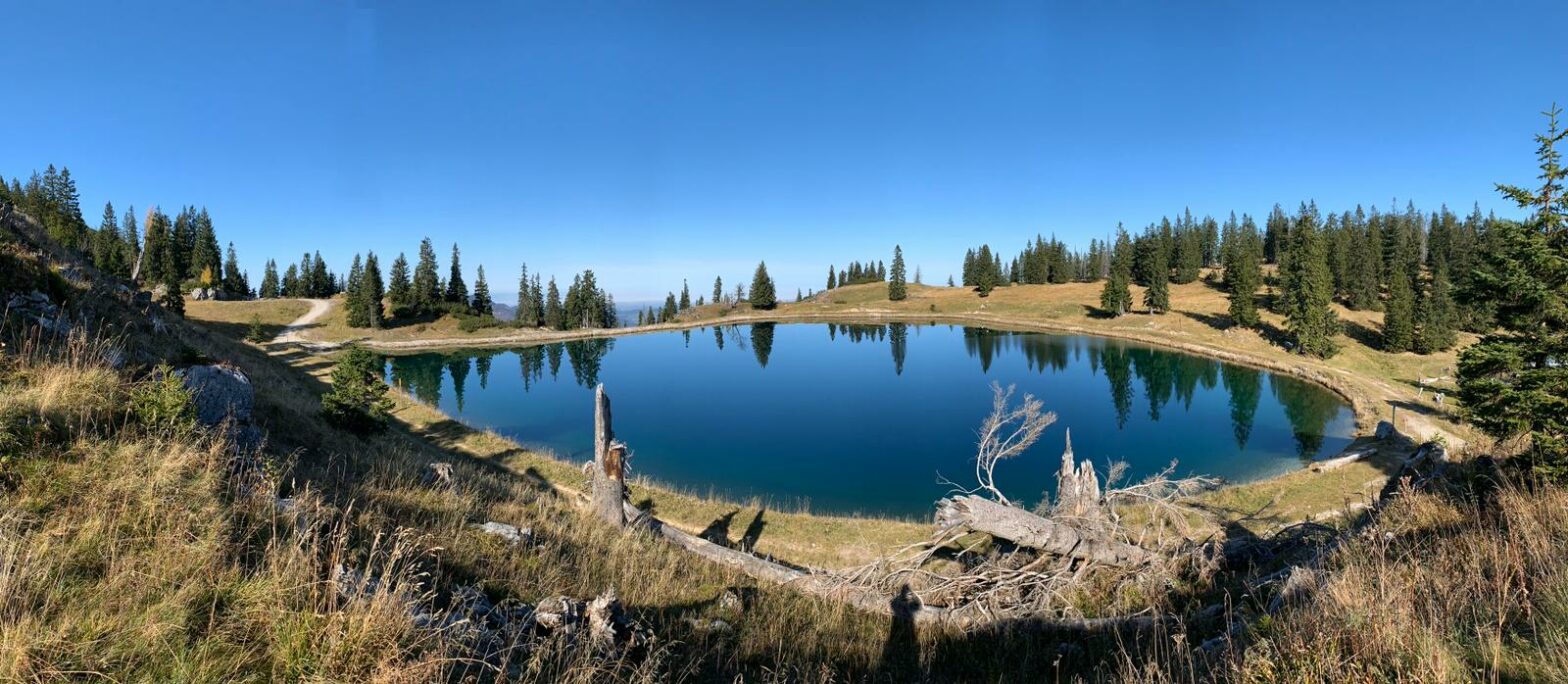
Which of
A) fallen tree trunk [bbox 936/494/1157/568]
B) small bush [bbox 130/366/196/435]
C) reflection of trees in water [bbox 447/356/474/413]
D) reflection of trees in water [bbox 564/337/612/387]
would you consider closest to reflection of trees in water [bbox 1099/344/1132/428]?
fallen tree trunk [bbox 936/494/1157/568]

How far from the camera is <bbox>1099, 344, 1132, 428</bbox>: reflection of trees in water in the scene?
142ft

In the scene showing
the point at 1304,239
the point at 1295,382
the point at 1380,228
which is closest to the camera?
the point at 1295,382

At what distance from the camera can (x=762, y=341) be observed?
3644 inches

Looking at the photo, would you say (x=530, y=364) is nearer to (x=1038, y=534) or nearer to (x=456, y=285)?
(x=456, y=285)

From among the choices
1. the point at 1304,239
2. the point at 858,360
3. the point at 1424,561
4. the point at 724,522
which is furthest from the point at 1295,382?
the point at 1424,561

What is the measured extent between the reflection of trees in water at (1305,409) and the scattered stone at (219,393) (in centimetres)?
4307

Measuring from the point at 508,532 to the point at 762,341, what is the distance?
84.5 metres

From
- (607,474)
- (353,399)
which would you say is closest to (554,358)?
(353,399)

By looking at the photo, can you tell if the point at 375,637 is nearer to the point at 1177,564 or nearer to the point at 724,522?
the point at 1177,564

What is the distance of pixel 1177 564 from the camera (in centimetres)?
862

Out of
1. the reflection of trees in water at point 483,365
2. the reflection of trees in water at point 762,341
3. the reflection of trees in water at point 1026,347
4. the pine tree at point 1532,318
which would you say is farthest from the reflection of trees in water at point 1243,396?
the reflection of trees in water at point 483,365

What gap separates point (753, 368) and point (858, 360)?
1310cm

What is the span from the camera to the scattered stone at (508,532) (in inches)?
316

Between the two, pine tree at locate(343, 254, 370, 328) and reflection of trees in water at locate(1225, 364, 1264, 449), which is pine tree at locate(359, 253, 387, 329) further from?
reflection of trees in water at locate(1225, 364, 1264, 449)
